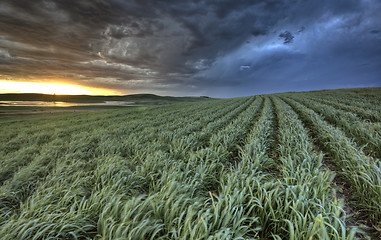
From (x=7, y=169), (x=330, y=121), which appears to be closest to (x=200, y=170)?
(x=7, y=169)

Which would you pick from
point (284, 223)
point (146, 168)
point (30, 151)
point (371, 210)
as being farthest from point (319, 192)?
point (30, 151)

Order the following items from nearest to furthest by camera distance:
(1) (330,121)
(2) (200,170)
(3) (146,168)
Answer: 1. (2) (200,170)
2. (3) (146,168)
3. (1) (330,121)

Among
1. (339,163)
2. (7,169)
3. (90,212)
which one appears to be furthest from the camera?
(7,169)

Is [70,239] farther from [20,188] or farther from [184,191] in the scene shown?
[20,188]

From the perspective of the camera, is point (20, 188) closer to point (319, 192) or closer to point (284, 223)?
point (284, 223)

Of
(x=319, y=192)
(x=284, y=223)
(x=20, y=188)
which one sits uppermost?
(x=319, y=192)

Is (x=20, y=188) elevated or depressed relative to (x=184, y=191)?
depressed

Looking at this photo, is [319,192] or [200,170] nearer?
[319,192]

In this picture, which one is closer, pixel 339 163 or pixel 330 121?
pixel 339 163

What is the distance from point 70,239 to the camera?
1.98 meters

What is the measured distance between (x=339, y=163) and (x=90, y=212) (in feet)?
19.5

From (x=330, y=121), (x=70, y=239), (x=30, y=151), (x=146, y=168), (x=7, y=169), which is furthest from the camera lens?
(x=330, y=121)

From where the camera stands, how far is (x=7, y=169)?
430 centimetres

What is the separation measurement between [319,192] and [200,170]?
2.15 m
